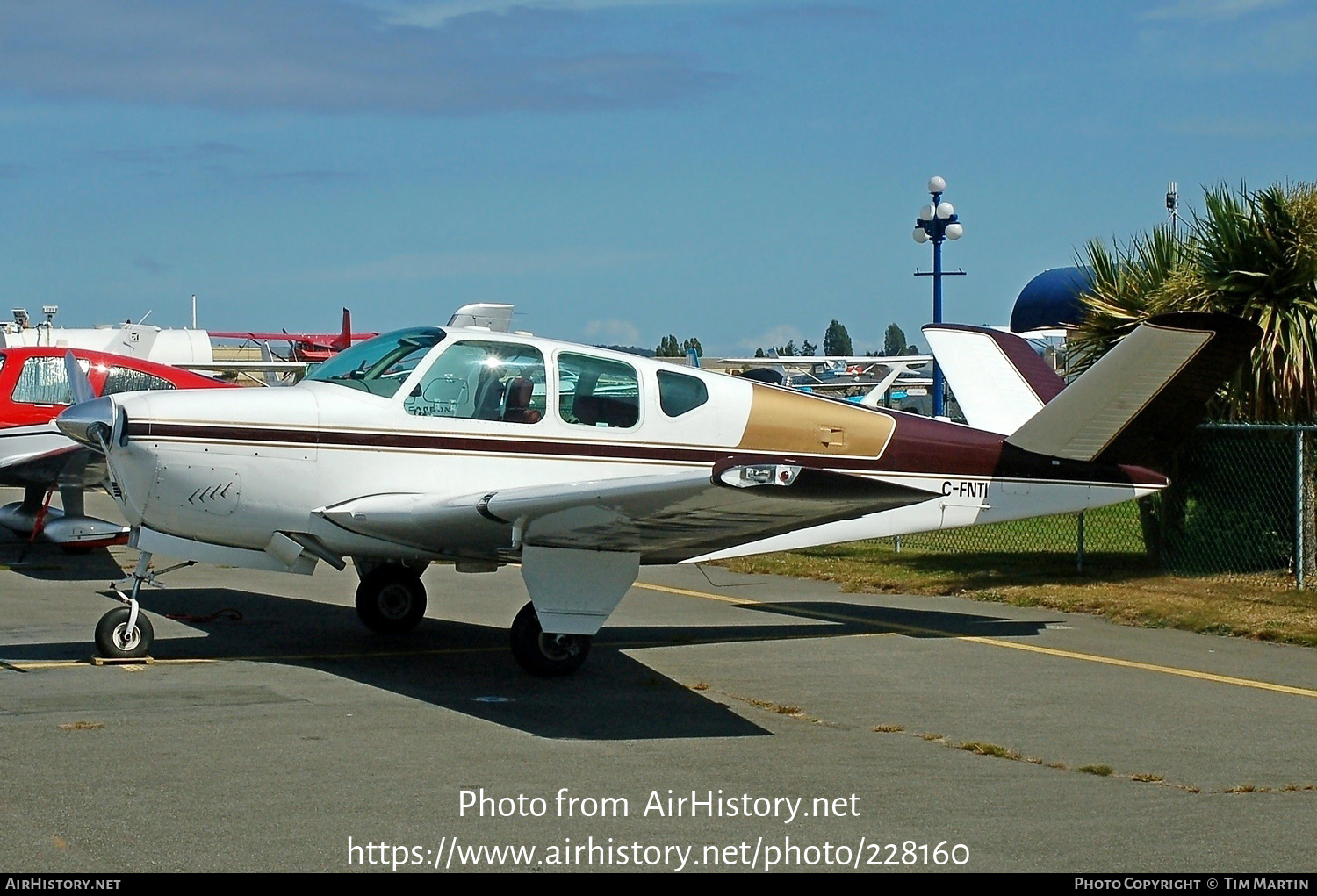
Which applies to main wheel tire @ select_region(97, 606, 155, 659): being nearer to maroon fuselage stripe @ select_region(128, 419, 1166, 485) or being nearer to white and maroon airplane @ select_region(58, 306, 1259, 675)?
white and maroon airplane @ select_region(58, 306, 1259, 675)

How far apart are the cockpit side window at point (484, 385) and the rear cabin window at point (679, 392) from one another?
2.90 feet

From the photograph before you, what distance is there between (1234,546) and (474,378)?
800 cm

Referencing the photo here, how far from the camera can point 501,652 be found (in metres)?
9.66

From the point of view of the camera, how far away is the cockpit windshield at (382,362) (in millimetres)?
8898

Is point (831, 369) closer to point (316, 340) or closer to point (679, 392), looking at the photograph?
point (316, 340)

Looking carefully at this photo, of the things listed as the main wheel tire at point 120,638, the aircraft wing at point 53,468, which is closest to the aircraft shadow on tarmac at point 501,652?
the main wheel tire at point 120,638

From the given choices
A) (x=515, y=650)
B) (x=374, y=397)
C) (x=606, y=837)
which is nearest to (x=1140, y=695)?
(x=515, y=650)

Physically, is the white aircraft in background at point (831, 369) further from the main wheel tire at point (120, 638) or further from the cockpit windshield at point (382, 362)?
the main wheel tire at point (120, 638)

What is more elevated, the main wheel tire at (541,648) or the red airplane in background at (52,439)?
the red airplane in background at (52,439)

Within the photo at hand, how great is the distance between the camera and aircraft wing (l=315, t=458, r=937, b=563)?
6.48 metres

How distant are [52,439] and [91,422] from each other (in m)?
7.25

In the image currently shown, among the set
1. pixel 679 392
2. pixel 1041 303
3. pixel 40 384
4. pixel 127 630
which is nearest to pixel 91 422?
pixel 127 630
